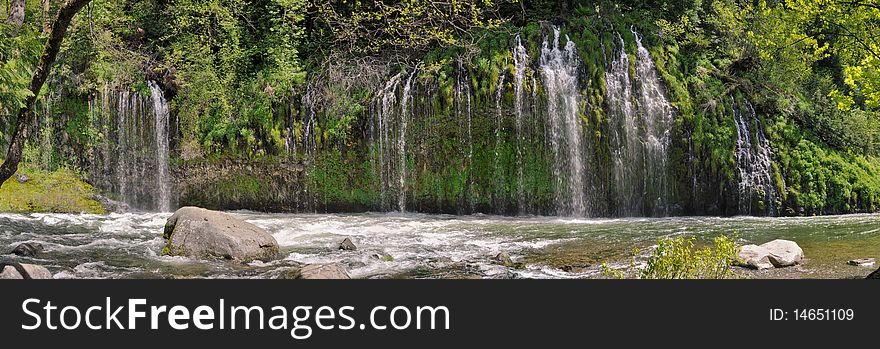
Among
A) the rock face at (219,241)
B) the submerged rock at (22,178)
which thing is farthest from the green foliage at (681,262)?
the submerged rock at (22,178)

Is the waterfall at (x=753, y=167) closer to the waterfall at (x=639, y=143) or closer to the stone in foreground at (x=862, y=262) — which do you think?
the waterfall at (x=639, y=143)

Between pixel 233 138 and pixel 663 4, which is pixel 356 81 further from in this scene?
pixel 663 4

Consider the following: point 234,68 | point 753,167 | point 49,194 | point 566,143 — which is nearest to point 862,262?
point 753,167

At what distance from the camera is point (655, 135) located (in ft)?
57.0

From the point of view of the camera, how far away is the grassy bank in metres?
18.0

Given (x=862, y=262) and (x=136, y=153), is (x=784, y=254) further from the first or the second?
(x=136, y=153)

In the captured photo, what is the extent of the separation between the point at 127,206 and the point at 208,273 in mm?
10873

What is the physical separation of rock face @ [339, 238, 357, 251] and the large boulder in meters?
6.37

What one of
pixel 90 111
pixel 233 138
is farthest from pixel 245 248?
pixel 90 111

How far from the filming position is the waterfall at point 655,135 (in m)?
17.1

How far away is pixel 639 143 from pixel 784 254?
24.1ft

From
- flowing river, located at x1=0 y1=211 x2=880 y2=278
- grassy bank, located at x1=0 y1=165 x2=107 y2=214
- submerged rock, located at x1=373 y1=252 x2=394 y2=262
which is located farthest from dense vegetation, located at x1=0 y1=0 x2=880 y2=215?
submerged rock, located at x1=373 y1=252 x2=394 y2=262

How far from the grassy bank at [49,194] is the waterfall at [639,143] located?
13.1 m

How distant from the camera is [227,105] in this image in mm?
19453
